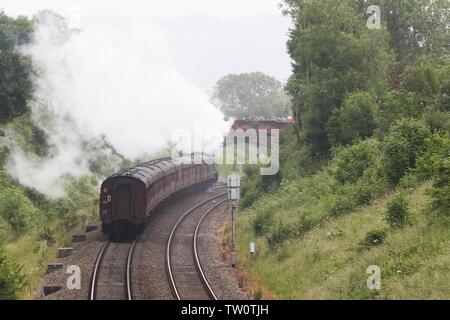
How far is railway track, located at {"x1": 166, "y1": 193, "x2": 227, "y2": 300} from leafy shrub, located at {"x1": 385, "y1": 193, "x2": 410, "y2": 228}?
235 inches

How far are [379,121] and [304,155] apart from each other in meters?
6.83

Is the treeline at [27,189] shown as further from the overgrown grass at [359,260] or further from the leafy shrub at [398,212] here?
the leafy shrub at [398,212]

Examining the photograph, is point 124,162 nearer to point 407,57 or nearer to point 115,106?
point 115,106

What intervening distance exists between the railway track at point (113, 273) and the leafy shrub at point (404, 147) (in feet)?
35.5

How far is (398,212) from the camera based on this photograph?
17938 millimetres

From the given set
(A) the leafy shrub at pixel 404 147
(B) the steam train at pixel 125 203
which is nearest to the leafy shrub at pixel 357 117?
(A) the leafy shrub at pixel 404 147

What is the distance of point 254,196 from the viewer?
Result: 115ft

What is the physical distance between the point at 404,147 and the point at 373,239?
582 centimetres

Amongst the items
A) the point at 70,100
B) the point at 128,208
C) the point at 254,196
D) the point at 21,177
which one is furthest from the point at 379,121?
the point at 70,100

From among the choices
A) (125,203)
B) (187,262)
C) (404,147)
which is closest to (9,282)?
(187,262)

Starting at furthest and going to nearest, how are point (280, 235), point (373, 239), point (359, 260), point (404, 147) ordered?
point (280, 235) < point (404, 147) < point (373, 239) < point (359, 260)

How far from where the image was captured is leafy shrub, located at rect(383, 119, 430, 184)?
2222cm

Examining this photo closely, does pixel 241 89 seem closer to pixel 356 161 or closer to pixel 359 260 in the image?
pixel 356 161

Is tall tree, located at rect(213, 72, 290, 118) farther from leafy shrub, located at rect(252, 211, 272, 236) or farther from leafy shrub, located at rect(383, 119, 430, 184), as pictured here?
leafy shrub, located at rect(383, 119, 430, 184)
